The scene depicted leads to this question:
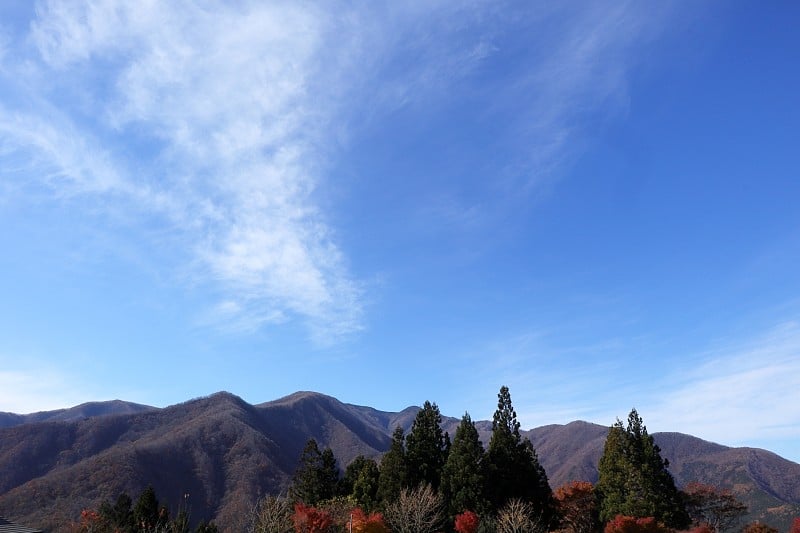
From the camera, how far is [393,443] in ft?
120

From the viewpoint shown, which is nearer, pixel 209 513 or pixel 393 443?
pixel 393 443

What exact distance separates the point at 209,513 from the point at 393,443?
215 ft

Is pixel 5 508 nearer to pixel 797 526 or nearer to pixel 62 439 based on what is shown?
pixel 62 439

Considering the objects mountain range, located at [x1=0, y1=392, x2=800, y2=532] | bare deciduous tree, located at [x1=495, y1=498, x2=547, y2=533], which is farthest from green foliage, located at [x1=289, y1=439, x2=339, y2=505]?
bare deciduous tree, located at [x1=495, y1=498, x2=547, y2=533]

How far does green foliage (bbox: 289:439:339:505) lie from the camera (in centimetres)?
4312

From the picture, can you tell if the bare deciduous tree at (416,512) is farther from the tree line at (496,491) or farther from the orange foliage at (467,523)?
the orange foliage at (467,523)

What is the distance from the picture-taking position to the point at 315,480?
43.8 metres

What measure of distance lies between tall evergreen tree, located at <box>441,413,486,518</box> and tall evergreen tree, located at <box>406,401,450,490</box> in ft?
4.37

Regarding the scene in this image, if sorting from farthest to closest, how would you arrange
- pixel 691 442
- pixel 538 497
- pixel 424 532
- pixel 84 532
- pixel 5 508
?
pixel 691 442
pixel 5 508
pixel 538 497
pixel 84 532
pixel 424 532

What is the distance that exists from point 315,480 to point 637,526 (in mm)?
23410

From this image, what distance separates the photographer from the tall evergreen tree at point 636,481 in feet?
107

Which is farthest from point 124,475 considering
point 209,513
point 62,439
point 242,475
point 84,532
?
point 84,532

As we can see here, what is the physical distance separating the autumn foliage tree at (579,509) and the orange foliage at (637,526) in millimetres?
9897

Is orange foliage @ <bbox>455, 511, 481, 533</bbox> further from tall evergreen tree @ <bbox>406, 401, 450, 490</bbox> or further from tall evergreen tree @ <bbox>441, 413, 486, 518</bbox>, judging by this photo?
tall evergreen tree @ <bbox>406, 401, 450, 490</bbox>
